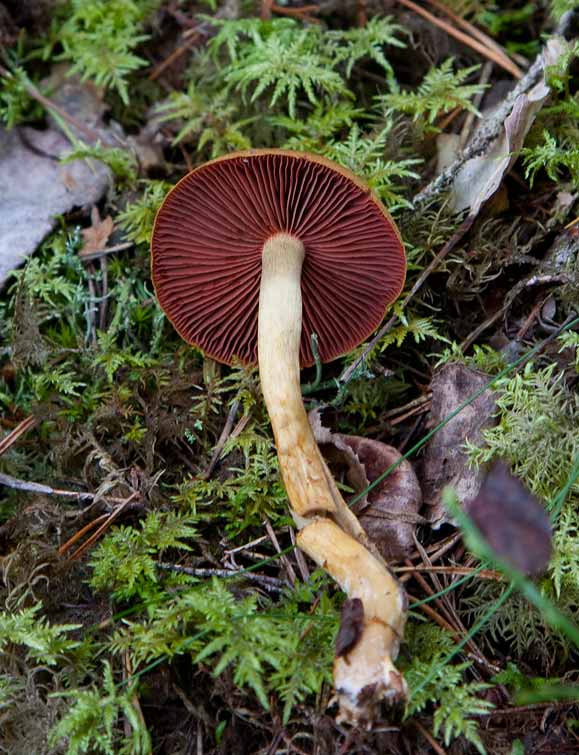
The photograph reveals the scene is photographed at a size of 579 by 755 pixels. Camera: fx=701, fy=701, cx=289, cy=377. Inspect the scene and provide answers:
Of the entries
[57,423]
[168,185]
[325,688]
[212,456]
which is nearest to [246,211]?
[168,185]

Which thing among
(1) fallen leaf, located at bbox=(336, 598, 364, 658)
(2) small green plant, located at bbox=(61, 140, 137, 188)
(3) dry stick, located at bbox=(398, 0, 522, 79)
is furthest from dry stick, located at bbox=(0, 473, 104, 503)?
(3) dry stick, located at bbox=(398, 0, 522, 79)

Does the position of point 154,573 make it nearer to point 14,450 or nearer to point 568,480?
point 14,450

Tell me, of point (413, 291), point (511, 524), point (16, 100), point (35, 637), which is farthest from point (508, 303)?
point (16, 100)

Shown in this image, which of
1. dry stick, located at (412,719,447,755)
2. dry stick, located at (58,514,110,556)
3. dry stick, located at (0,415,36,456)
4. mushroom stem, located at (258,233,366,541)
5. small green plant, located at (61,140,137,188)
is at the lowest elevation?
dry stick, located at (412,719,447,755)

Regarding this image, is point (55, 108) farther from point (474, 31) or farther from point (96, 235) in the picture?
point (474, 31)

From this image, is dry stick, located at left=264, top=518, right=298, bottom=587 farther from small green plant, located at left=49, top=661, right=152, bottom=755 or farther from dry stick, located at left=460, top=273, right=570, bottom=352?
dry stick, located at left=460, top=273, right=570, bottom=352
